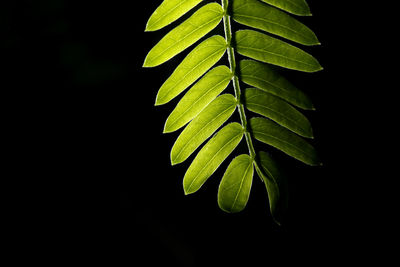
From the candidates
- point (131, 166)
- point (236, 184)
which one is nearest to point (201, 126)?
Answer: point (236, 184)

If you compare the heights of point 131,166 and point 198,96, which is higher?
point 198,96

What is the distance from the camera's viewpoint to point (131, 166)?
2295mm

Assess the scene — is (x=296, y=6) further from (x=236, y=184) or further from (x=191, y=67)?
(x=236, y=184)

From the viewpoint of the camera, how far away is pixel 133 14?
216cm

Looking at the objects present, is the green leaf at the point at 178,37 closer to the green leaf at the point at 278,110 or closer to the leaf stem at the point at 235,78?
the leaf stem at the point at 235,78

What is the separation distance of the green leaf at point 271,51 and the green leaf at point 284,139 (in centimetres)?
17

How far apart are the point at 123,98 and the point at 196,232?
896 millimetres

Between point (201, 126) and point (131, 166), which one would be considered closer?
A: point (201, 126)

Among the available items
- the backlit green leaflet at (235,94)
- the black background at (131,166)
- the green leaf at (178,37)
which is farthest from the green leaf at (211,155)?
the black background at (131,166)

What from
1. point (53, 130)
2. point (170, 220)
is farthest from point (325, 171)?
point (53, 130)

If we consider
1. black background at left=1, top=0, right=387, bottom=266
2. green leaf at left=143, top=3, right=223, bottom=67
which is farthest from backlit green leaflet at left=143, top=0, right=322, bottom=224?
black background at left=1, top=0, right=387, bottom=266

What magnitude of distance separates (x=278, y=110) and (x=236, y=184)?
0.77 feet

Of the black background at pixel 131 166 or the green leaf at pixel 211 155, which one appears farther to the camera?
the black background at pixel 131 166

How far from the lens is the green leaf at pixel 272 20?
1013mm
